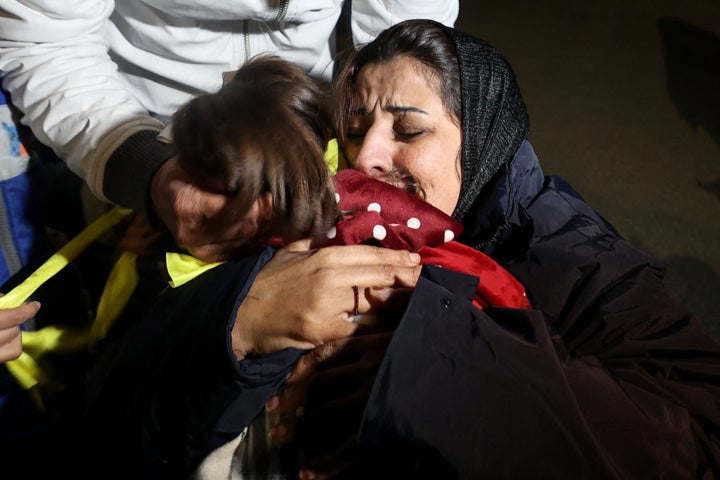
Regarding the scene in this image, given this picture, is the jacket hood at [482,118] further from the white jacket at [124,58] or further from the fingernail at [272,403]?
the fingernail at [272,403]

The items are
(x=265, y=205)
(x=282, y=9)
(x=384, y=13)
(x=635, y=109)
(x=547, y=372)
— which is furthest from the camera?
(x=635, y=109)

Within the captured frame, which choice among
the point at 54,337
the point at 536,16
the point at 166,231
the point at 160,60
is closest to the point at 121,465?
the point at 54,337

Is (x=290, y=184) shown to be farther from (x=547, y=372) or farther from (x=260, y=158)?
(x=547, y=372)

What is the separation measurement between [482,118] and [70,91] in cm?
77

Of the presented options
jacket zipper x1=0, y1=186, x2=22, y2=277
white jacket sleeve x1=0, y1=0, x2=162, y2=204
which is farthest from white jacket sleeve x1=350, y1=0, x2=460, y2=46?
jacket zipper x1=0, y1=186, x2=22, y2=277

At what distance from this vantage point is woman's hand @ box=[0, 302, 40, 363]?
94cm

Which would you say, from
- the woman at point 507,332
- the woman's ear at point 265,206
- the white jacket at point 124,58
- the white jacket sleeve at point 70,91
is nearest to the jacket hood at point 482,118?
the woman at point 507,332

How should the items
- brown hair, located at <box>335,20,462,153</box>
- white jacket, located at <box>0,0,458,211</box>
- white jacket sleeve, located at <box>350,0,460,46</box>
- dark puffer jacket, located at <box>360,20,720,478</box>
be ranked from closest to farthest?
dark puffer jacket, located at <box>360,20,720,478</box>, white jacket, located at <box>0,0,458,211</box>, brown hair, located at <box>335,20,462,153</box>, white jacket sleeve, located at <box>350,0,460,46</box>

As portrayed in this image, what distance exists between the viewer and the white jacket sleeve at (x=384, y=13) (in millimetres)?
1411

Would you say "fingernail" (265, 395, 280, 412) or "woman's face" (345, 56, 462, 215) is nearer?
"fingernail" (265, 395, 280, 412)

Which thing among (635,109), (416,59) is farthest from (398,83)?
(635,109)

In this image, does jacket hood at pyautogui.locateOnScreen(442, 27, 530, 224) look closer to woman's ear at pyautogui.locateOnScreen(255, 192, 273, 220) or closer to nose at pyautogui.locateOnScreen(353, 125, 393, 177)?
nose at pyautogui.locateOnScreen(353, 125, 393, 177)

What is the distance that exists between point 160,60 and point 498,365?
95 cm

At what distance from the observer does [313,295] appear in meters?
0.86
